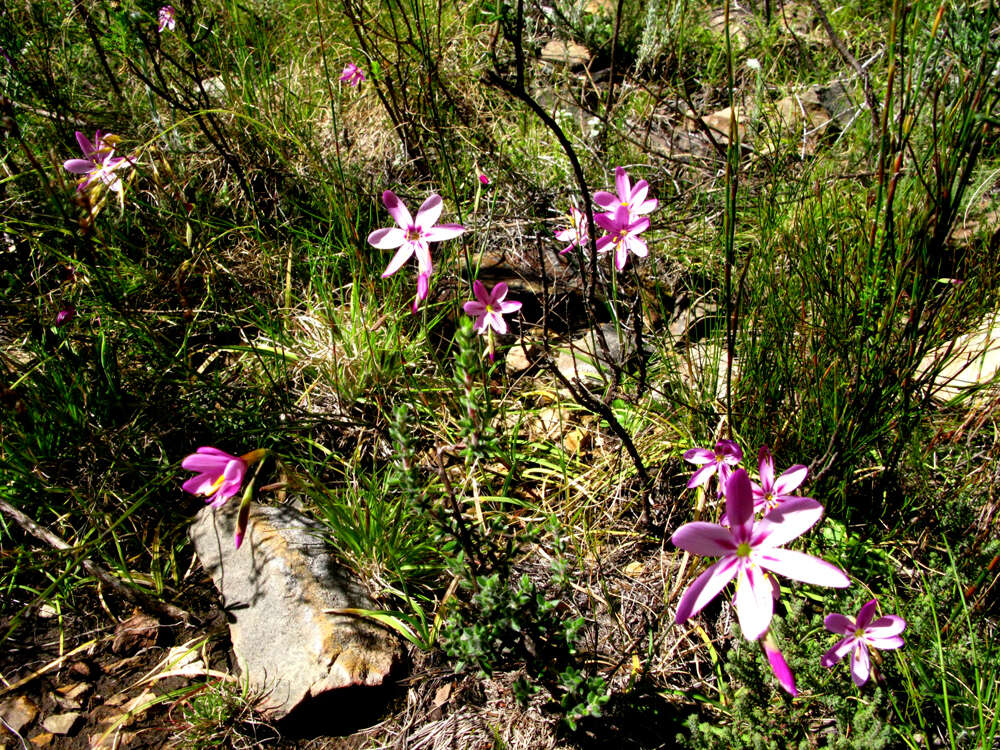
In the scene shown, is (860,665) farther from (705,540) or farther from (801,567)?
(705,540)

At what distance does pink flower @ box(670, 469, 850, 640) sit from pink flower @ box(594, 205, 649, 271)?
1.03 metres

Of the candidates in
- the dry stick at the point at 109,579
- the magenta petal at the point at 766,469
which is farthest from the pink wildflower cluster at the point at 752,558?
the dry stick at the point at 109,579

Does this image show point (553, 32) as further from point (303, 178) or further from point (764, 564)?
point (764, 564)

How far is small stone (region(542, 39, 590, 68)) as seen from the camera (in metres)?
4.04

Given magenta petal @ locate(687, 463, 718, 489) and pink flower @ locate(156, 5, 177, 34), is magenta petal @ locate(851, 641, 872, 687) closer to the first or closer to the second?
magenta petal @ locate(687, 463, 718, 489)

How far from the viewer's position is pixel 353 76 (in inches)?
134

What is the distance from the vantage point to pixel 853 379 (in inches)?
74.0

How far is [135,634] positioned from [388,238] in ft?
4.91

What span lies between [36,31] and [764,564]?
422 centimetres

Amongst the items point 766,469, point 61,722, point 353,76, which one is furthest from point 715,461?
point 353,76

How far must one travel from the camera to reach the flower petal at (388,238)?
6.07 ft

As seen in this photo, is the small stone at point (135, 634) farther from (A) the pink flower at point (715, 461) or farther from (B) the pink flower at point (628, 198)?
(B) the pink flower at point (628, 198)

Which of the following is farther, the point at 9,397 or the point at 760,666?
the point at 9,397

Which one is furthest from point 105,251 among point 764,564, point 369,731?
point 764,564
